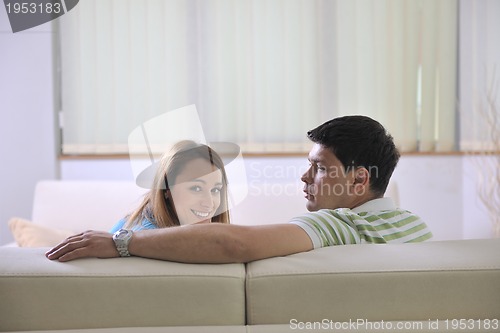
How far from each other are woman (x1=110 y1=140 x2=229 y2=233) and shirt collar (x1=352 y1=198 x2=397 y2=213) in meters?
0.53

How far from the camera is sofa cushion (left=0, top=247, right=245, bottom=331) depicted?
1023 millimetres

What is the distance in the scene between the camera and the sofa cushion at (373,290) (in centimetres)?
103

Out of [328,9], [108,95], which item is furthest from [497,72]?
[108,95]

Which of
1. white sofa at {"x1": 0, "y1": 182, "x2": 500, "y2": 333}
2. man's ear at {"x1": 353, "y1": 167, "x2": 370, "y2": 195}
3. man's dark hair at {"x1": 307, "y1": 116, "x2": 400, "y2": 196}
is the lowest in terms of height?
white sofa at {"x1": 0, "y1": 182, "x2": 500, "y2": 333}

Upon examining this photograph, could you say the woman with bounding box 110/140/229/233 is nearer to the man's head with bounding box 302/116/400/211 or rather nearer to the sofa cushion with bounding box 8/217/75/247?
the man's head with bounding box 302/116/400/211

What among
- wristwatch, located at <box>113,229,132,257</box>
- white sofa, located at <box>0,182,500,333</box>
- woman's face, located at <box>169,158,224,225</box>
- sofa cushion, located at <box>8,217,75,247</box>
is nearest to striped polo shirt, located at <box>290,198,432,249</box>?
white sofa, located at <box>0,182,500,333</box>

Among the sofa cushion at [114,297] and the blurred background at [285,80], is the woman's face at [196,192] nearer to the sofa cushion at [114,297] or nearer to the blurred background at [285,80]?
the sofa cushion at [114,297]

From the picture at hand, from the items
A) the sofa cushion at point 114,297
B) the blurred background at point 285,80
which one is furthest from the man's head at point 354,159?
the blurred background at point 285,80

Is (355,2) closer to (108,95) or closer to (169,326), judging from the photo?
(108,95)

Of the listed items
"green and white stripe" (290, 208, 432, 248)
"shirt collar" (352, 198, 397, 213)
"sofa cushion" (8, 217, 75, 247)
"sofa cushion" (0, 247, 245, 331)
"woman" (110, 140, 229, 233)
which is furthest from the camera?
"sofa cushion" (8, 217, 75, 247)

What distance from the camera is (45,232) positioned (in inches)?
105

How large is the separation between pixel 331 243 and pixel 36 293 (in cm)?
50

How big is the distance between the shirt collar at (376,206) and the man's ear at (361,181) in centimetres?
6

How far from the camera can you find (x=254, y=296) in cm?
104
